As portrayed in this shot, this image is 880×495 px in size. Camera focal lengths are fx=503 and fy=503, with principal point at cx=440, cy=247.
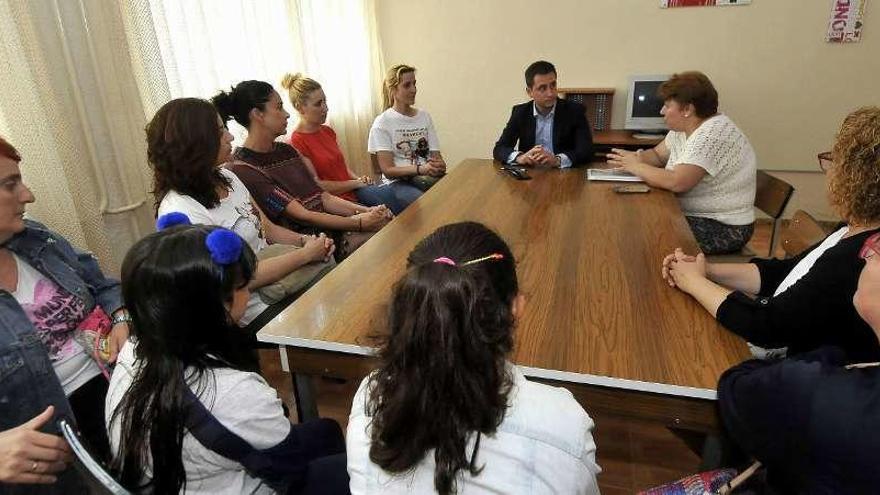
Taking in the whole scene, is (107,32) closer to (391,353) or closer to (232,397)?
(232,397)

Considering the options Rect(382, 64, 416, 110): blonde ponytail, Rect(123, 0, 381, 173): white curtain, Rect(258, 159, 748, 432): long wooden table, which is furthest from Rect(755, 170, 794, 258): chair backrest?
Rect(123, 0, 381, 173): white curtain

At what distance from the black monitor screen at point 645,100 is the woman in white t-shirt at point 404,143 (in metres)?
1.70

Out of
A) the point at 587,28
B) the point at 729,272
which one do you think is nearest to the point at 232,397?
the point at 729,272

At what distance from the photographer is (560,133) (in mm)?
3027

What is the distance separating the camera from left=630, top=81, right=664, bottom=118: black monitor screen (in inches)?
153

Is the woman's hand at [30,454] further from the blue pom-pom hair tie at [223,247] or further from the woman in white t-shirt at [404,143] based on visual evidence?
the woman in white t-shirt at [404,143]

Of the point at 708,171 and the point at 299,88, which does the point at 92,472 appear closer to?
the point at 708,171

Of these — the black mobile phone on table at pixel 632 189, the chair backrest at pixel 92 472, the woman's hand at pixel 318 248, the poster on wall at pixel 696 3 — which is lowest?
the woman's hand at pixel 318 248

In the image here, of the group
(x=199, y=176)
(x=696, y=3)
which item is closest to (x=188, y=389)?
(x=199, y=176)

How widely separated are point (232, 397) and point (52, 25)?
1705mm

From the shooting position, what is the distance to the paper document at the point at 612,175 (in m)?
2.42

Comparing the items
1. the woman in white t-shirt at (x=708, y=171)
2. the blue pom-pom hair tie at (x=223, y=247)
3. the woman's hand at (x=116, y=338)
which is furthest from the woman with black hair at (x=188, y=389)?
the woman in white t-shirt at (x=708, y=171)

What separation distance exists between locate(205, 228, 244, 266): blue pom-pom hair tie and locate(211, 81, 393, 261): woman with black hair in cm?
125

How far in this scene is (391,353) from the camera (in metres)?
0.76
